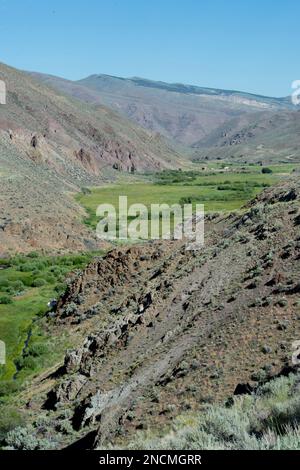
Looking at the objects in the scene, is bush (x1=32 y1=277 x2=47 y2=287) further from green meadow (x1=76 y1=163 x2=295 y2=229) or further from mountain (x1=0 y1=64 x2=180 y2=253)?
green meadow (x1=76 y1=163 x2=295 y2=229)

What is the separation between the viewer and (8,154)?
92.7 m

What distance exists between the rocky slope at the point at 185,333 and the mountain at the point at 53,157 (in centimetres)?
3229

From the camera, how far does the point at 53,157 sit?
371ft

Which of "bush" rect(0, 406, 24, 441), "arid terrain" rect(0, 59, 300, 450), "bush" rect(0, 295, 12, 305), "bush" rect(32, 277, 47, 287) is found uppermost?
"arid terrain" rect(0, 59, 300, 450)

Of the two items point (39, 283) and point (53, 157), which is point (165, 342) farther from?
point (53, 157)

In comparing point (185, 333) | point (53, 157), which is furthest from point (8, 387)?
point (53, 157)

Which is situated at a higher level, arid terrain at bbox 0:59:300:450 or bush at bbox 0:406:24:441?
arid terrain at bbox 0:59:300:450

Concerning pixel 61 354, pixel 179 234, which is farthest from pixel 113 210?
pixel 61 354

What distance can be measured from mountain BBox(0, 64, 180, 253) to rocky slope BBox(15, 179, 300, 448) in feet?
106

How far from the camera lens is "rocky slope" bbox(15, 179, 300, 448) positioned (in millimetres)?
14742

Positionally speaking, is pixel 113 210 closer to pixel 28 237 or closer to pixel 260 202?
pixel 28 237

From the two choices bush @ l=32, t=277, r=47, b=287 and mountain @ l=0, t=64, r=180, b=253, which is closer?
bush @ l=32, t=277, r=47, b=287

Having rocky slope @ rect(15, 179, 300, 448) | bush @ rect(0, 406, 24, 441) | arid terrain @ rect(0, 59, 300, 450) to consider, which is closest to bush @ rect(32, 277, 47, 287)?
arid terrain @ rect(0, 59, 300, 450)

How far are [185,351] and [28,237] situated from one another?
4603 cm
